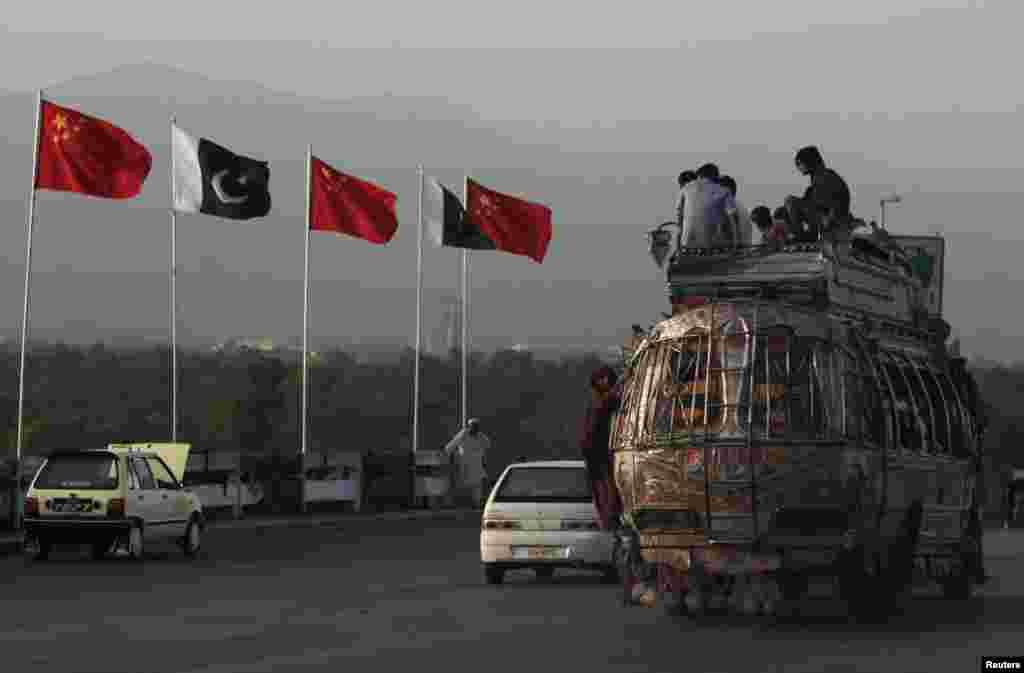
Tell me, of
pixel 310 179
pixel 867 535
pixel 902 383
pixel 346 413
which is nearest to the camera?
pixel 867 535

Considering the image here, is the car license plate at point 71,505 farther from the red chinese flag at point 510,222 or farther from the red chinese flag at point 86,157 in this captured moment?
the red chinese flag at point 510,222

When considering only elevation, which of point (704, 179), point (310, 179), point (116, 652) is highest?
point (310, 179)

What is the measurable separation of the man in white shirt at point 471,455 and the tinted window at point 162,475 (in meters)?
14.0

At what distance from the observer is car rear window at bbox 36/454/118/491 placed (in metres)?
32.8

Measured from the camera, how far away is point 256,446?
154 m

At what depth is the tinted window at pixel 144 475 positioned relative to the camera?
33.3m

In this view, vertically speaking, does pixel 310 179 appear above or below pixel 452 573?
above

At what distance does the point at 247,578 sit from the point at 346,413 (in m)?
144

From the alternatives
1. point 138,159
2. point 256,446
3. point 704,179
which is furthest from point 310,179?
point 256,446

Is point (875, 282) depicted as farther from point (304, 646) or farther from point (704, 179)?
point (304, 646)

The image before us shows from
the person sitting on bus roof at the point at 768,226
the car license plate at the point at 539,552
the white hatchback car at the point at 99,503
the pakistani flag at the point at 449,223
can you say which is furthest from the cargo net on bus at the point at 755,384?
the pakistani flag at the point at 449,223

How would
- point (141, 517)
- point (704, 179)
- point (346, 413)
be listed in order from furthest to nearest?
point (346, 413) < point (141, 517) < point (704, 179)

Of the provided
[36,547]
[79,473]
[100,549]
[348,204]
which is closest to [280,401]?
[348,204]

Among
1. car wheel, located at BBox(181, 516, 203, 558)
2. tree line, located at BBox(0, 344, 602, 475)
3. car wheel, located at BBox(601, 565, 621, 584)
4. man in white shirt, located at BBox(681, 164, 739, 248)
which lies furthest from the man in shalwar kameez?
tree line, located at BBox(0, 344, 602, 475)
